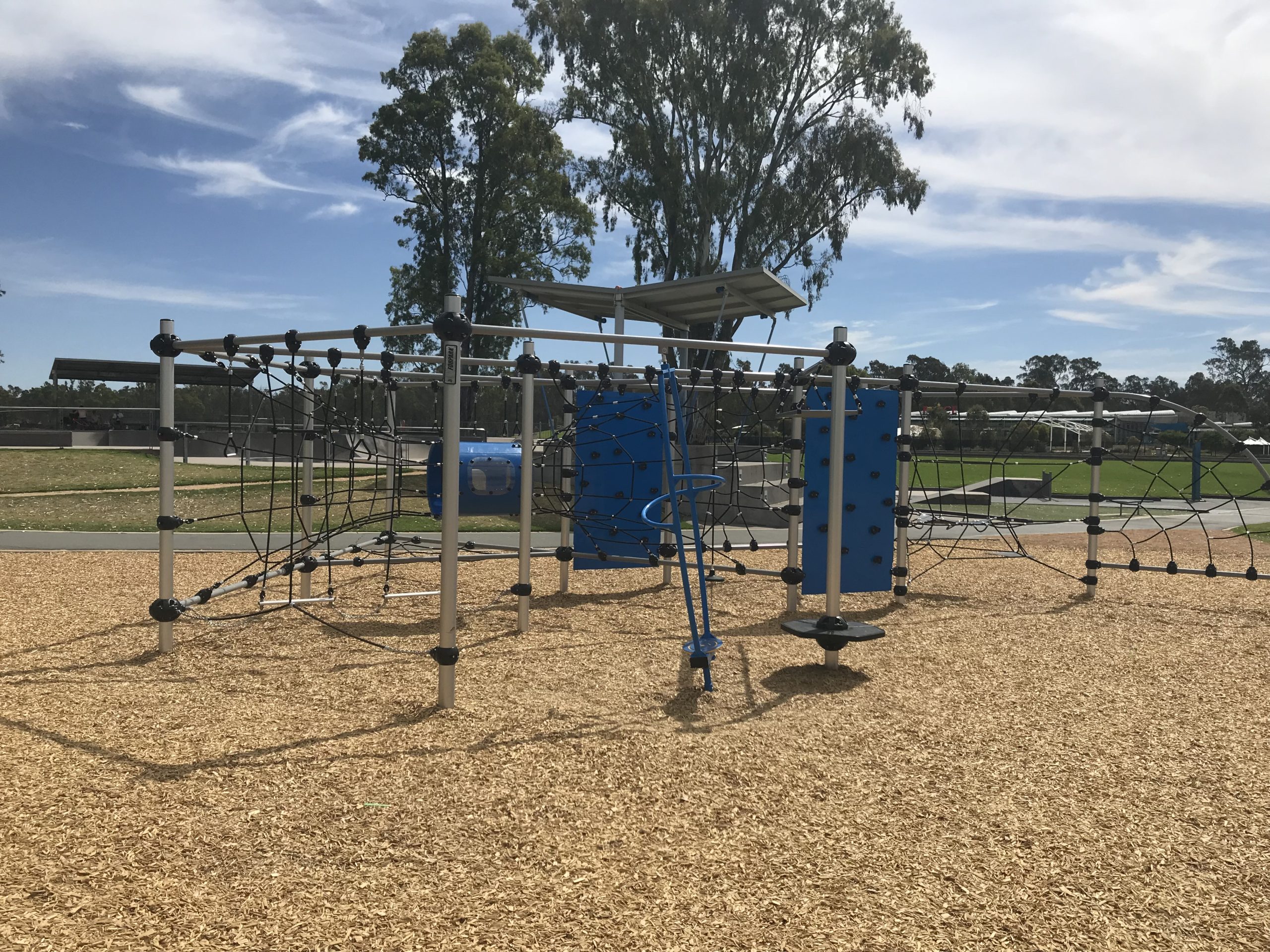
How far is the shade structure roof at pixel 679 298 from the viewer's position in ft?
33.9

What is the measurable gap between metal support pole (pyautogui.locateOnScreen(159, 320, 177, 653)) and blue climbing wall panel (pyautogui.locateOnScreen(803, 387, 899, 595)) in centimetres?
483

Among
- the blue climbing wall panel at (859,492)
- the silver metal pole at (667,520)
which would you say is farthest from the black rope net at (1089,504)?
the silver metal pole at (667,520)

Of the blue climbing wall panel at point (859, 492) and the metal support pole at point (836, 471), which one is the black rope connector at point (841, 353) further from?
the blue climbing wall panel at point (859, 492)

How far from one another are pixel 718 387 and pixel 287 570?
3.99 meters

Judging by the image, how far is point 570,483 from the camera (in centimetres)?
797

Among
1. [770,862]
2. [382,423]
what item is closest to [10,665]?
[382,423]

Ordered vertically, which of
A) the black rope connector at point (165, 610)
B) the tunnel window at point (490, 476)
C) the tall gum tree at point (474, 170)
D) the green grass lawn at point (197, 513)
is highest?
the tall gum tree at point (474, 170)

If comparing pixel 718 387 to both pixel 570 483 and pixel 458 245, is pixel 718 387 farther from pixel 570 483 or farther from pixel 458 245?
pixel 458 245

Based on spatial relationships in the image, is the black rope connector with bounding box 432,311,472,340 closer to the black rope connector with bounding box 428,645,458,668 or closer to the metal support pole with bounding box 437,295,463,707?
the metal support pole with bounding box 437,295,463,707

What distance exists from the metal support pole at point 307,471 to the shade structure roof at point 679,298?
12.8 feet

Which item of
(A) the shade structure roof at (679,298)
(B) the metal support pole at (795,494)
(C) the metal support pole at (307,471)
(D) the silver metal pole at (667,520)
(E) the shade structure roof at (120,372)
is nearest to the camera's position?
(C) the metal support pole at (307,471)

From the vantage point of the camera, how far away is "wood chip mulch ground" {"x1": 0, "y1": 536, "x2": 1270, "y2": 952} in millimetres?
2469

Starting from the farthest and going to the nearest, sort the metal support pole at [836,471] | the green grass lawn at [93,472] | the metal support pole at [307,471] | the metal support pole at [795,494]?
the green grass lawn at [93,472] → the metal support pole at [795,494] → the metal support pole at [307,471] → the metal support pole at [836,471]

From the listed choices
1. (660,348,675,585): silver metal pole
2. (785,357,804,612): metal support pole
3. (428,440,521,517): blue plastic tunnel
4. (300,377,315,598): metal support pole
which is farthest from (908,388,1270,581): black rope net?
(300,377,315,598): metal support pole
